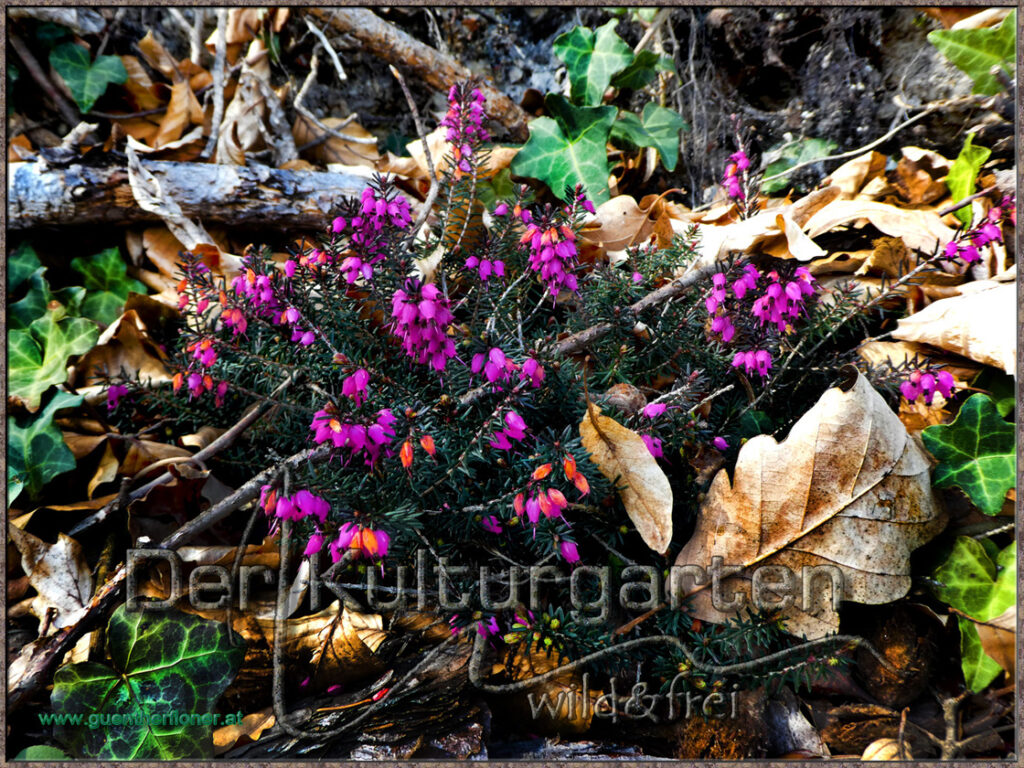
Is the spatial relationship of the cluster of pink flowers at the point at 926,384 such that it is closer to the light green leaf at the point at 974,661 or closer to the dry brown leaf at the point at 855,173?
the light green leaf at the point at 974,661

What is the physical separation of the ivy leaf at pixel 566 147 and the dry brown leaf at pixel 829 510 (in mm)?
1241

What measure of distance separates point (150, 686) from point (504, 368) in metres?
1.04

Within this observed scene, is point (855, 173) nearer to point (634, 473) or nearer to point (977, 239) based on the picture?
point (977, 239)

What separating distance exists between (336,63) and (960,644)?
311 cm

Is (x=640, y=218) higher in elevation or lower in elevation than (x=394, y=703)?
higher

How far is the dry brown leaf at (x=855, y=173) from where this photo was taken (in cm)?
225

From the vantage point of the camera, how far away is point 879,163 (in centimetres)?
230

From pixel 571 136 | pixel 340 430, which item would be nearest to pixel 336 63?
pixel 571 136

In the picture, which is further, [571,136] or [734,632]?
[571,136]

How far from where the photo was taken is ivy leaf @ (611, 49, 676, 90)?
8.38 ft

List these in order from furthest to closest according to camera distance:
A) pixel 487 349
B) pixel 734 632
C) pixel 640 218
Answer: pixel 640 218
pixel 487 349
pixel 734 632

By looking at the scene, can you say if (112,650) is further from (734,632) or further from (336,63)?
(336,63)

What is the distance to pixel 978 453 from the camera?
1.45 meters

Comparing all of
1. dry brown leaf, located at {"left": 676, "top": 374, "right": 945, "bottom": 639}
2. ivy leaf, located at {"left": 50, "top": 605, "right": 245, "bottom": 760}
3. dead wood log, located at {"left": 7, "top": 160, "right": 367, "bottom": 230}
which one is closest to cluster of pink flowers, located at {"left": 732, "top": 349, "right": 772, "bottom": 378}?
dry brown leaf, located at {"left": 676, "top": 374, "right": 945, "bottom": 639}
